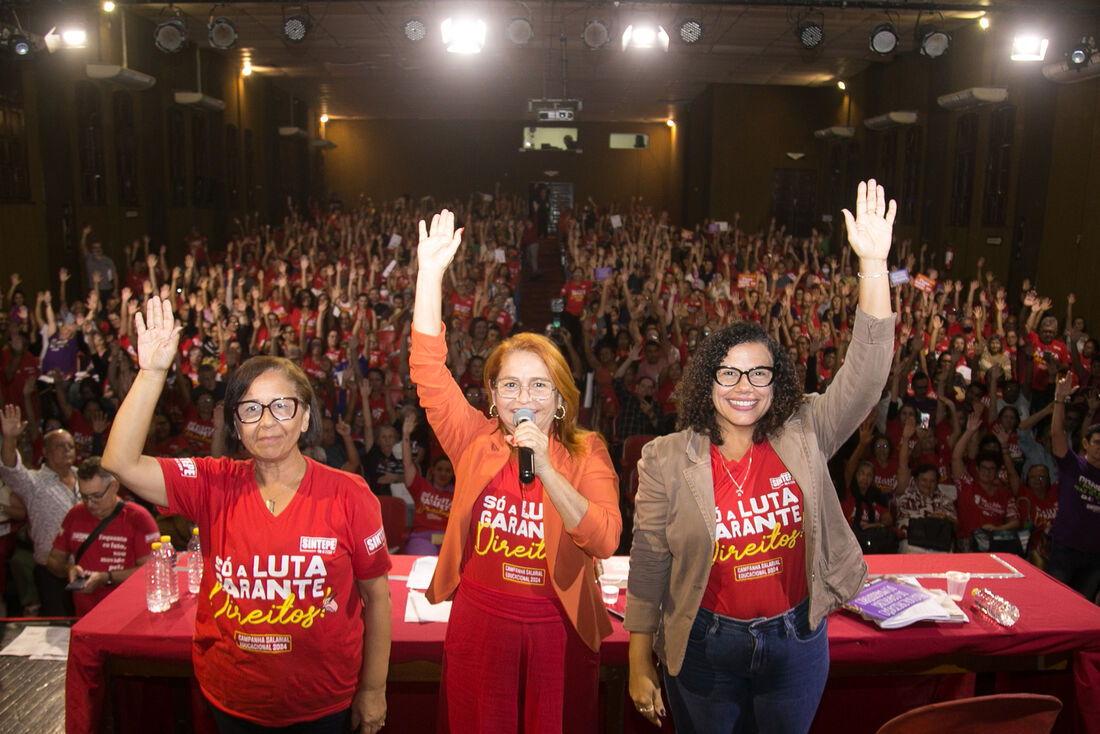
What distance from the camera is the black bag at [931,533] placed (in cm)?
438

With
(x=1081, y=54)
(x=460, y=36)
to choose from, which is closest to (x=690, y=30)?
(x=460, y=36)

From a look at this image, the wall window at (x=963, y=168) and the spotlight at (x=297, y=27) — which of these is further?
the wall window at (x=963, y=168)

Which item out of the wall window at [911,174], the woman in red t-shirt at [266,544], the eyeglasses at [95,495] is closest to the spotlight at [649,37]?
the wall window at [911,174]

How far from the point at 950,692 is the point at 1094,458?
1755 millimetres

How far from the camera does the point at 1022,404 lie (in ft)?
19.2

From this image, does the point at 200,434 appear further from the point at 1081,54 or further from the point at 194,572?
the point at 1081,54

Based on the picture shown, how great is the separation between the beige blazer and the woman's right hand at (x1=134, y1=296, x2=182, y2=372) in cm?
108

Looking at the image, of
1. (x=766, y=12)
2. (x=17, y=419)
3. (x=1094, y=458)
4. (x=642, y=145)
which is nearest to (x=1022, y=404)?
(x=1094, y=458)

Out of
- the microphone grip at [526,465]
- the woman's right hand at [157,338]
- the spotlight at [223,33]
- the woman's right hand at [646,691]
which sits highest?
the spotlight at [223,33]

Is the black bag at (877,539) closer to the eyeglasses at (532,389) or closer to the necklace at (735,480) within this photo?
the necklace at (735,480)

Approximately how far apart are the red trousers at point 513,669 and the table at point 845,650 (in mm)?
483

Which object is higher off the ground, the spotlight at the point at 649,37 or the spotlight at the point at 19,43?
the spotlight at the point at 649,37

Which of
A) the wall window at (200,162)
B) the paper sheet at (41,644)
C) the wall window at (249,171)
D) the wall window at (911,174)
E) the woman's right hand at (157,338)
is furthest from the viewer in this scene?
the wall window at (249,171)

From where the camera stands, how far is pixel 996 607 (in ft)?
8.23
